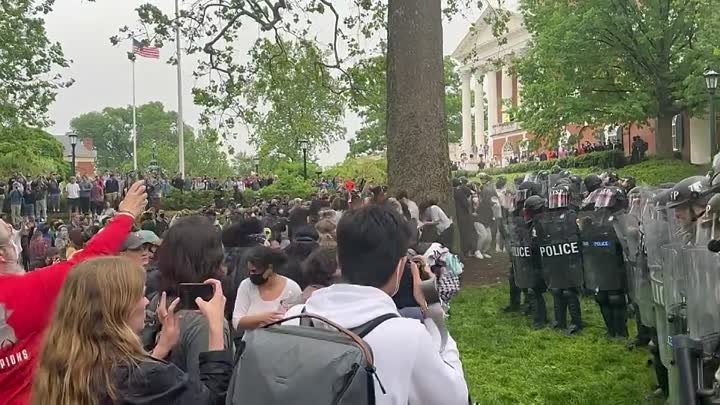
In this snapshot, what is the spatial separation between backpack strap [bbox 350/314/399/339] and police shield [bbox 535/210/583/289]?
23.6 feet

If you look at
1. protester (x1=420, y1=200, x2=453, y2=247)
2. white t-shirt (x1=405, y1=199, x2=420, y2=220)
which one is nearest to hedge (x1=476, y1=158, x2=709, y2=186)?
protester (x1=420, y1=200, x2=453, y2=247)

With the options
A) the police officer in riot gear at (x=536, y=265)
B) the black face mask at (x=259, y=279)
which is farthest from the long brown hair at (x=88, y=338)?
the police officer in riot gear at (x=536, y=265)

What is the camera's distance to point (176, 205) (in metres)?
32.3

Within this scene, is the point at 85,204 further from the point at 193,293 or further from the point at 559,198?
the point at 193,293

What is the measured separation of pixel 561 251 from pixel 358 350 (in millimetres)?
7408

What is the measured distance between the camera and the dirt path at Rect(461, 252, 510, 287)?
14166mm

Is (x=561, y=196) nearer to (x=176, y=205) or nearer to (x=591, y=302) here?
(x=591, y=302)

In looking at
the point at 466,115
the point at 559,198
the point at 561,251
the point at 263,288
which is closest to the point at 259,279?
the point at 263,288

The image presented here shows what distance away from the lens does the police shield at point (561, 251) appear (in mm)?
9406

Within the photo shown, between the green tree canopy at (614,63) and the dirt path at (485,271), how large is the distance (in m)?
19.6

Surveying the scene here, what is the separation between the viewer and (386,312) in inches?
104

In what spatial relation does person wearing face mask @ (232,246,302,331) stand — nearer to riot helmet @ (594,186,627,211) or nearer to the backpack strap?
the backpack strap

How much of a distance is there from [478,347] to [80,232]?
5.75 meters

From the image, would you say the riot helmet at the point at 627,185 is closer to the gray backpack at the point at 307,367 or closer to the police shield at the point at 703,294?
the police shield at the point at 703,294
